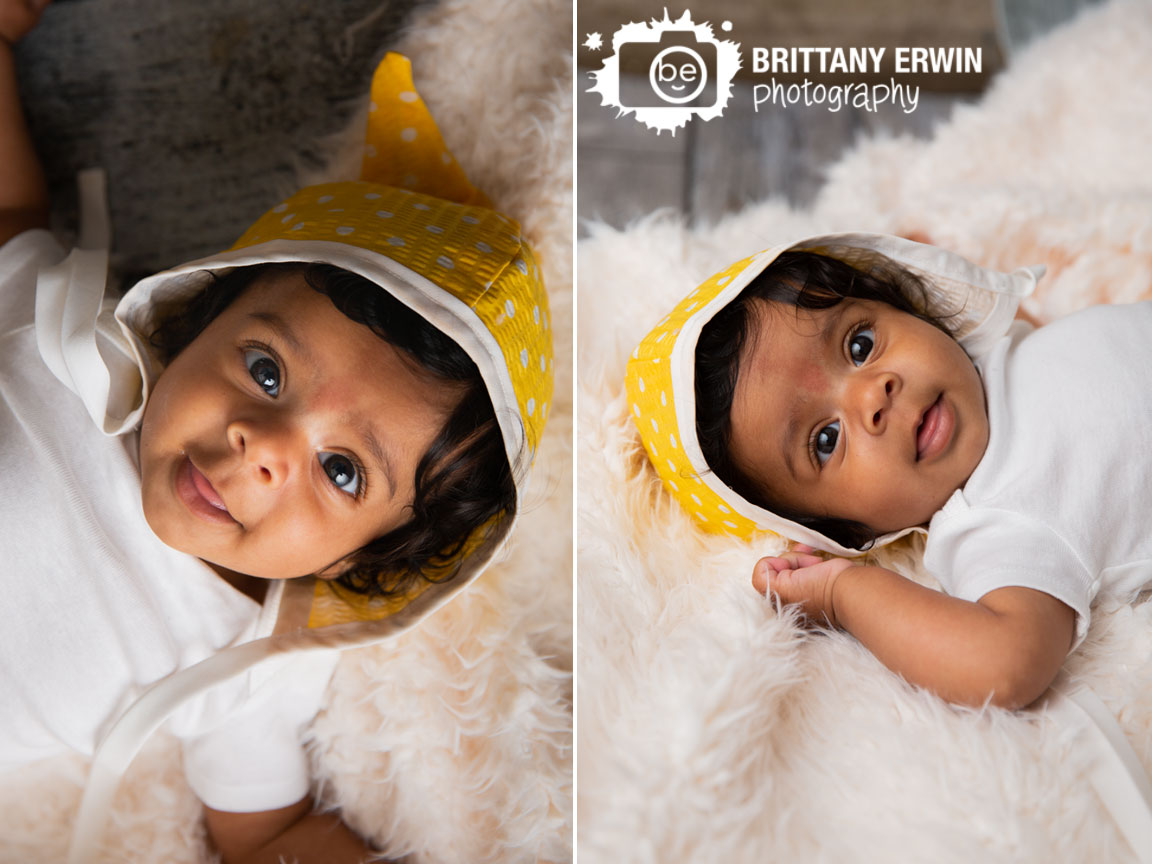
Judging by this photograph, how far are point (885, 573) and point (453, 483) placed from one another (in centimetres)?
36


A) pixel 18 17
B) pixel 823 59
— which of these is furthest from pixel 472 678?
pixel 18 17

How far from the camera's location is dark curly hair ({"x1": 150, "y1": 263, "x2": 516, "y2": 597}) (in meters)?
0.63

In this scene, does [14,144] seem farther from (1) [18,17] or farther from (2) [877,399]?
(2) [877,399]

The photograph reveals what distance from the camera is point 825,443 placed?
0.60 meters

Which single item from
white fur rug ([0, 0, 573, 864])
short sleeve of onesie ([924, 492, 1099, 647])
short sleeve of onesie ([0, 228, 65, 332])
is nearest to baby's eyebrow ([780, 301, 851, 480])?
short sleeve of onesie ([924, 492, 1099, 647])

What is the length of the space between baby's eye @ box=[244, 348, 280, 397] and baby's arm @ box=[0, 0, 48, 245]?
0.37m

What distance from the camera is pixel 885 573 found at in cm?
58

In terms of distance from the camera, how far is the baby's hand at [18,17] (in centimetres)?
76

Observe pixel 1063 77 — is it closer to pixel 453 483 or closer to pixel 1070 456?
pixel 1070 456

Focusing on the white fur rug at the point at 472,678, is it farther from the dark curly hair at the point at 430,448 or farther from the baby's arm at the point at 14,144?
the baby's arm at the point at 14,144

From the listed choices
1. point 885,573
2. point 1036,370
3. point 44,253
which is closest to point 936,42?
point 1036,370

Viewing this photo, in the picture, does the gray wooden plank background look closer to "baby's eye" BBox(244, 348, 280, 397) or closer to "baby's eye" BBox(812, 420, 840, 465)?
"baby's eye" BBox(244, 348, 280, 397)

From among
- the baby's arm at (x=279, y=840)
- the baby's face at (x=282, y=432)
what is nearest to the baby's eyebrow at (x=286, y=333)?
the baby's face at (x=282, y=432)

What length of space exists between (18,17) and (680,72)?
675 mm
